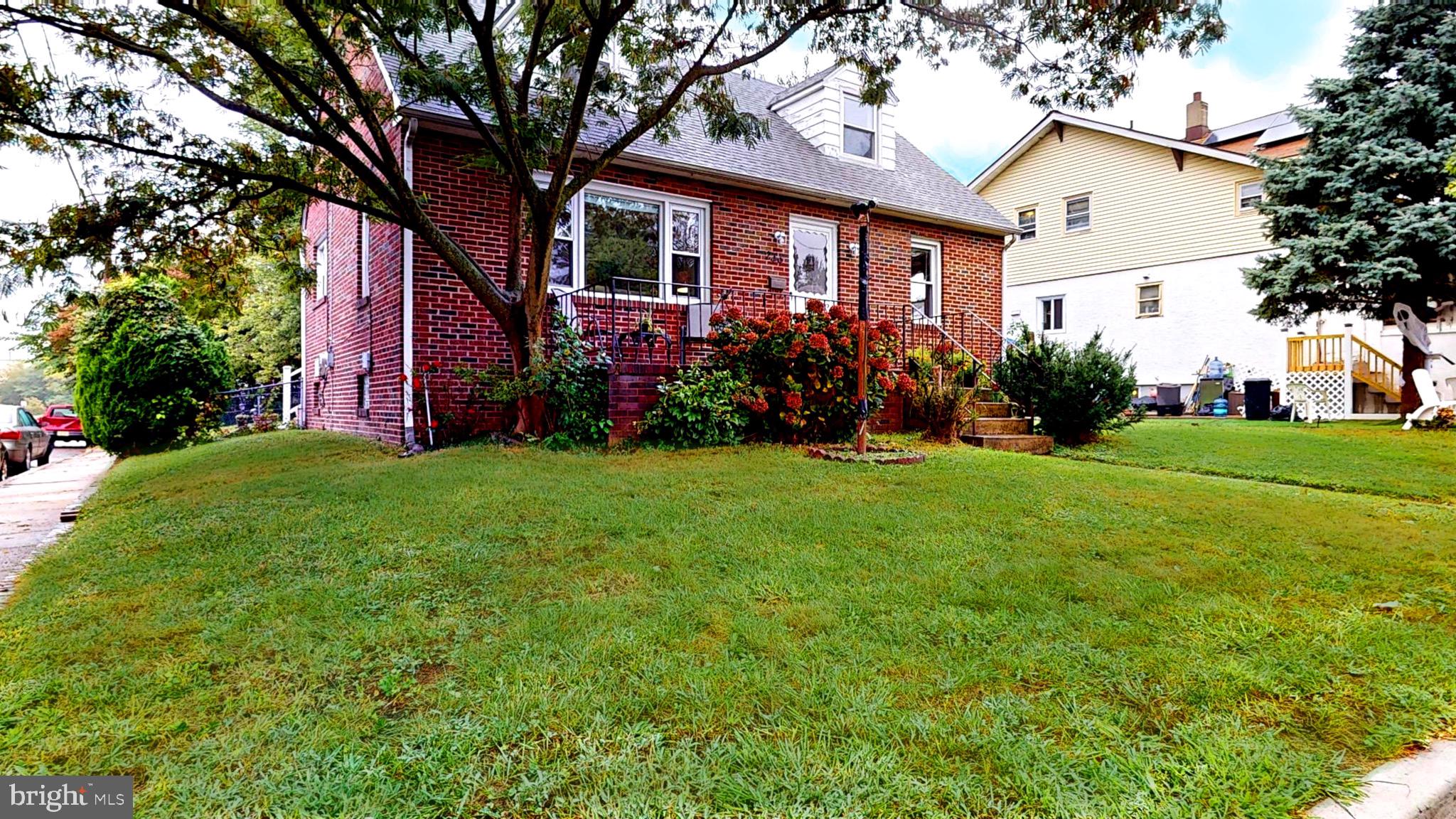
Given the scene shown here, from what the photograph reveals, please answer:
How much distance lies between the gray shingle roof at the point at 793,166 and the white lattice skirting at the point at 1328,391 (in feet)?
21.0

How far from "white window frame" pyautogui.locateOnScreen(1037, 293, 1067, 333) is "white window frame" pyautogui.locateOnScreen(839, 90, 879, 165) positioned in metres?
10.6

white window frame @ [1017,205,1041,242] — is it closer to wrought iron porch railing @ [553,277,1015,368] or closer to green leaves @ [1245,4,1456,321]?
green leaves @ [1245,4,1456,321]

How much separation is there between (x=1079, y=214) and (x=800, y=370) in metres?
16.6

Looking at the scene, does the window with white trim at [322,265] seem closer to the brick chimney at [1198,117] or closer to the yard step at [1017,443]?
the yard step at [1017,443]

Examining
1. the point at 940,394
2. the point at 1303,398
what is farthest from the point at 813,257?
the point at 1303,398

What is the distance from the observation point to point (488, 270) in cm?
841

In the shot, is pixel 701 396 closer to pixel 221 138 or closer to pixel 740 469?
pixel 740 469

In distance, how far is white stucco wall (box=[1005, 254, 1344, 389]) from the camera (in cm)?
1686

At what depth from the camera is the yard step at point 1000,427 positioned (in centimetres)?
869

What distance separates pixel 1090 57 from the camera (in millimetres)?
7086

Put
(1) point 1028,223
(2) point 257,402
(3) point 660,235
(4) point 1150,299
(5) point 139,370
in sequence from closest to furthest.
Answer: (3) point 660,235 → (5) point 139,370 → (2) point 257,402 → (4) point 1150,299 → (1) point 1028,223

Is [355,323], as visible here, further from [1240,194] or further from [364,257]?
[1240,194]

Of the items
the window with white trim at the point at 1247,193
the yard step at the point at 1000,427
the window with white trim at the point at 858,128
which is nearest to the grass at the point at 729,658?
the yard step at the point at 1000,427

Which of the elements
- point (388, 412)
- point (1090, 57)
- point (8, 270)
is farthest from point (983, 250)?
point (8, 270)
